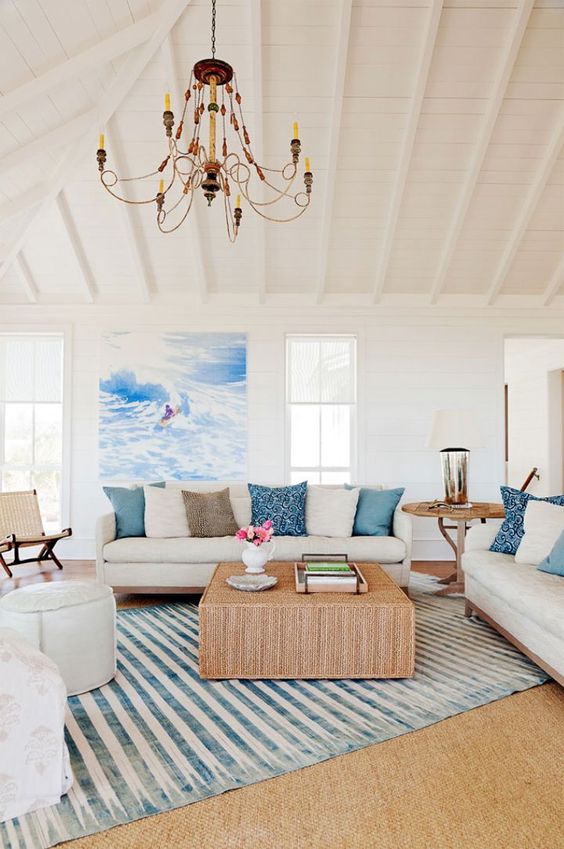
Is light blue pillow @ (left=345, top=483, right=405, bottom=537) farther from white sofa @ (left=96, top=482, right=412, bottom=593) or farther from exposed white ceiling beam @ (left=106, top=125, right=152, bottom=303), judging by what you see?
exposed white ceiling beam @ (left=106, top=125, right=152, bottom=303)

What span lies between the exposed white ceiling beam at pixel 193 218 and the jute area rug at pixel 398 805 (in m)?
4.11

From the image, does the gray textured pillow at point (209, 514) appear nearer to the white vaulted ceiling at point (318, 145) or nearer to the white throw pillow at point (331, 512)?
the white throw pillow at point (331, 512)

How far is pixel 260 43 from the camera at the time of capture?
12.7 feet

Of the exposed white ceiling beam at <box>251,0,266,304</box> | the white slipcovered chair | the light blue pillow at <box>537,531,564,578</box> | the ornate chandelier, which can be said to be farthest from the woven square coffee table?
the exposed white ceiling beam at <box>251,0,266,304</box>

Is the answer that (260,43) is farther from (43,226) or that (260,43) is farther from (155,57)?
(43,226)

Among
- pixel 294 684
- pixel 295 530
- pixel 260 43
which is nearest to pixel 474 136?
pixel 260 43

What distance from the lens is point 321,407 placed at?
6219 millimetres

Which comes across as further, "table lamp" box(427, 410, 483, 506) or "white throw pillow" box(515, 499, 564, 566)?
"table lamp" box(427, 410, 483, 506)

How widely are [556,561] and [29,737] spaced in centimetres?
267

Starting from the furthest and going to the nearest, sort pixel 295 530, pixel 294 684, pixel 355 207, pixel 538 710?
pixel 355 207 → pixel 295 530 → pixel 294 684 → pixel 538 710

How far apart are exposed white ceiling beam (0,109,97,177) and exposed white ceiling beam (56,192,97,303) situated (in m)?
0.66

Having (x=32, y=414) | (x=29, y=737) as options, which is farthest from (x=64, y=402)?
(x=29, y=737)

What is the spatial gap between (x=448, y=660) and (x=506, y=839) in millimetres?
1455

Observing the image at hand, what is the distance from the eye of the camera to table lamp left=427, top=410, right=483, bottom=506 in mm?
4723
